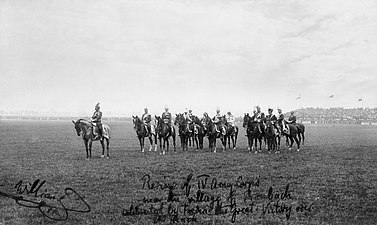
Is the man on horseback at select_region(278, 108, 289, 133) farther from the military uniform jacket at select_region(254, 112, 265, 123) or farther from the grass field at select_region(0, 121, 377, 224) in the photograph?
the grass field at select_region(0, 121, 377, 224)

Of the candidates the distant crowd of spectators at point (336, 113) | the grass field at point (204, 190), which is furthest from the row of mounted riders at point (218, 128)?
the distant crowd of spectators at point (336, 113)

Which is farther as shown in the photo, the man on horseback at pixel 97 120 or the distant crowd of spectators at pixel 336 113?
the distant crowd of spectators at pixel 336 113

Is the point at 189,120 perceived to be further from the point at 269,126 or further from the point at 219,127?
the point at 269,126

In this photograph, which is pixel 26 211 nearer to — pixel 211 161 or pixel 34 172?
pixel 34 172

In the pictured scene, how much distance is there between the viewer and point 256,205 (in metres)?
10.1

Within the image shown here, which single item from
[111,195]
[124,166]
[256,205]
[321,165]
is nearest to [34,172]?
[124,166]

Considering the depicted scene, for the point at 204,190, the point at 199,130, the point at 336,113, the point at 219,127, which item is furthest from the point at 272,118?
the point at 336,113

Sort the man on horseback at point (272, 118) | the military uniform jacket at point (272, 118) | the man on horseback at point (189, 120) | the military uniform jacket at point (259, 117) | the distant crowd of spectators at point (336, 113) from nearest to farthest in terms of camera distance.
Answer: the man on horseback at point (272, 118) → the military uniform jacket at point (272, 118) → the military uniform jacket at point (259, 117) → the man on horseback at point (189, 120) → the distant crowd of spectators at point (336, 113)

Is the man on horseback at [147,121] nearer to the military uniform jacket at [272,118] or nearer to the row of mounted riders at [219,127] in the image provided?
the row of mounted riders at [219,127]

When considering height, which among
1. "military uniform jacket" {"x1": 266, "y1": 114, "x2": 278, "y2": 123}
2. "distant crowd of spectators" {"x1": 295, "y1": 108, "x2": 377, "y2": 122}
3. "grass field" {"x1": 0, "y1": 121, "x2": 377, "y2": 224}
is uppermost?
"distant crowd of spectators" {"x1": 295, "y1": 108, "x2": 377, "y2": 122}

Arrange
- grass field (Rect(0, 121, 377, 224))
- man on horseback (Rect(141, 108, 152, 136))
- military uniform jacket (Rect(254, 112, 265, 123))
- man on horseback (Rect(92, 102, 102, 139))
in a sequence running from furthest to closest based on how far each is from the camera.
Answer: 1. man on horseback (Rect(141, 108, 152, 136))
2. military uniform jacket (Rect(254, 112, 265, 123))
3. man on horseback (Rect(92, 102, 102, 139))
4. grass field (Rect(0, 121, 377, 224))
